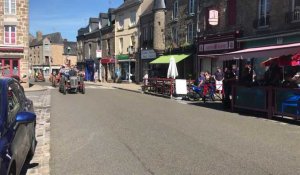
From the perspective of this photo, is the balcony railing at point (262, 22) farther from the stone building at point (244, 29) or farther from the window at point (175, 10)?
the window at point (175, 10)

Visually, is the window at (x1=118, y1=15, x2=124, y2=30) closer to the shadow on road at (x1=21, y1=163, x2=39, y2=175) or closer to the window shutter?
the window shutter

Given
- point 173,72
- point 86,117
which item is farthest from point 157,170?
point 173,72

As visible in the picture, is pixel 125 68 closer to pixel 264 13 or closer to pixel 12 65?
pixel 12 65

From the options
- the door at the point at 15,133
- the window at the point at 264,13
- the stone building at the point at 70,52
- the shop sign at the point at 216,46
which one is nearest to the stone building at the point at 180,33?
the shop sign at the point at 216,46

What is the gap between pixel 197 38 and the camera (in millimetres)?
29375

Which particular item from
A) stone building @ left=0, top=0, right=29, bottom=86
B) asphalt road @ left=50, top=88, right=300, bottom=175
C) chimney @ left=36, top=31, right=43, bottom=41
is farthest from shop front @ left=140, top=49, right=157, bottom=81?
chimney @ left=36, top=31, right=43, bottom=41

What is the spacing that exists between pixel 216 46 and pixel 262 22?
188 inches

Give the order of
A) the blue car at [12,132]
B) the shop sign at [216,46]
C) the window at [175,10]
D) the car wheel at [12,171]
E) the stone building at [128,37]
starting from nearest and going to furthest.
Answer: the blue car at [12,132], the car wheel at [12,171], the shop sign at [216,46], the window at [175,10], the stone building at [128,37]

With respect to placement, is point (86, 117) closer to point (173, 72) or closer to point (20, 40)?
point (173, 72)

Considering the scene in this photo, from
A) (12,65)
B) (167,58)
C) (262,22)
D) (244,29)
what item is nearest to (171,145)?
(262,22)

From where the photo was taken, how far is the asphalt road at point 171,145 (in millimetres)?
6621

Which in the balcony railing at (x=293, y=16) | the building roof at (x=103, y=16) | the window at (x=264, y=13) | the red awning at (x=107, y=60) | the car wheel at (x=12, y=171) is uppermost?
the building roof at (x=103, y=16)

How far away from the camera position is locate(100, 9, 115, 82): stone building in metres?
48.3

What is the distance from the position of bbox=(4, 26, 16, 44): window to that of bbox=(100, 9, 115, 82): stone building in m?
14.8
